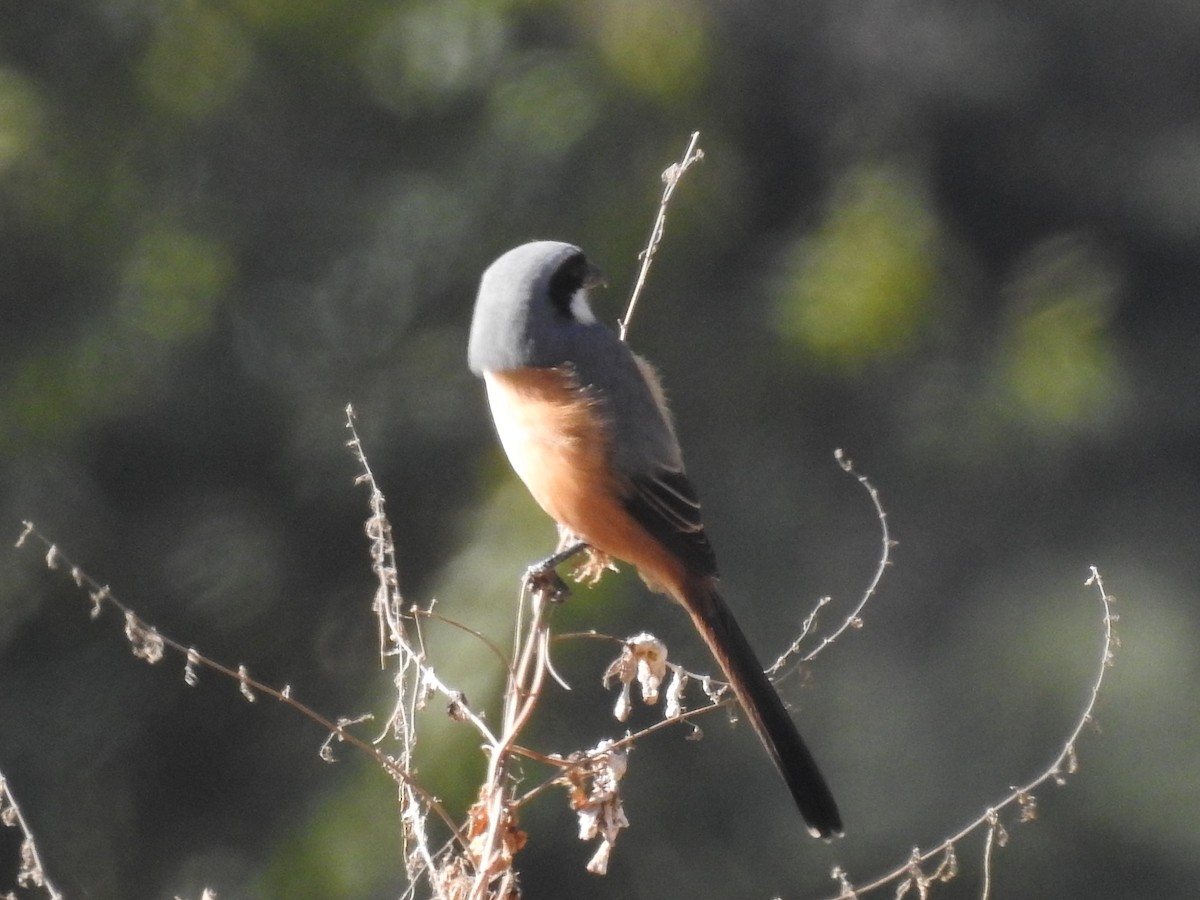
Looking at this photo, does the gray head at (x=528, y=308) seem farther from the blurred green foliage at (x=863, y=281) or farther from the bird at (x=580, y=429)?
the blurred green foliage at (x=863, y=281)

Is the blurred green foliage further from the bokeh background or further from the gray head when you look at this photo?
the gray head

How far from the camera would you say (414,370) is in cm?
371

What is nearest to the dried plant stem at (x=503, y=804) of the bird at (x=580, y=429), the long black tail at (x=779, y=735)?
the long black tail at (x=779, y=735)

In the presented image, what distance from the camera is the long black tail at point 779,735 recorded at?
2.04 m

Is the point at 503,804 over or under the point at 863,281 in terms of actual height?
under

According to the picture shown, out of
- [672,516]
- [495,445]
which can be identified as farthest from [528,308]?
[495,445]

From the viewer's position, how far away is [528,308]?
2.20 meters

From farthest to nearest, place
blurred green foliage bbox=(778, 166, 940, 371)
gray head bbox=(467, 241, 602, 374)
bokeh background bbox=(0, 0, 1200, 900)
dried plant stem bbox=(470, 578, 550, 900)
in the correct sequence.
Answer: blurred green foliage bbox=(778, 166, 940, 371), bokeh background bbox=(0, 0, 1200, 900), gray head bbox=(467, 241, 602, 374), dried plant stem bbox=(470, 578, 550, 900)

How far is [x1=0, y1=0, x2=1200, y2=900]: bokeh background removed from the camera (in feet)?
12.1

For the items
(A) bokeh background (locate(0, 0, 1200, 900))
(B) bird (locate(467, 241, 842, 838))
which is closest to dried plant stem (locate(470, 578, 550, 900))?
(B) bird (locate(467, 241, 842, 838))

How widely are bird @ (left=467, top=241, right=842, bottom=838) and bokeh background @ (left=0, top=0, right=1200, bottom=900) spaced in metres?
Answer: 1.22

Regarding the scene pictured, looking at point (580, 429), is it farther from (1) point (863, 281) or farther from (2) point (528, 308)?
(1) point (863, 281)

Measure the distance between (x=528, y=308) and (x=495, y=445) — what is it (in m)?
1.46

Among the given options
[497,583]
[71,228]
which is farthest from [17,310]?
[497,583]
